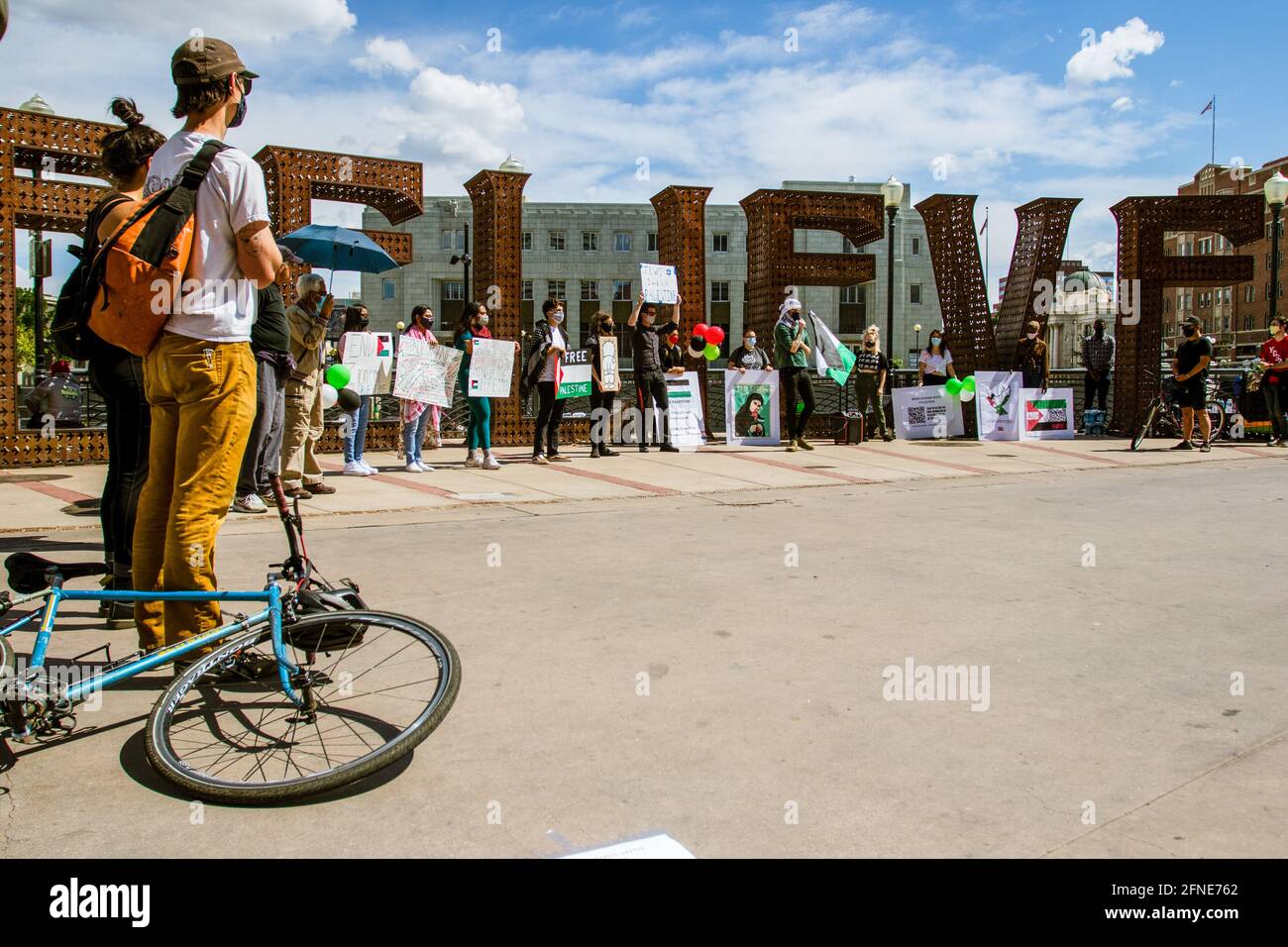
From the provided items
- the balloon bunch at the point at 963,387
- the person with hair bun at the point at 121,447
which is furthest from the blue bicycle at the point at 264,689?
the balloon bunch at the point at 963,387

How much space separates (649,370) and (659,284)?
1519 millimetres

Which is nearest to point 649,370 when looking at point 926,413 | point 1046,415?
point 926,413

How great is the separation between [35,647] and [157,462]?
3.13 feet

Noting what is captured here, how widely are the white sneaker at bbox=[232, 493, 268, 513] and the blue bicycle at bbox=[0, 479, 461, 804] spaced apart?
181 inches

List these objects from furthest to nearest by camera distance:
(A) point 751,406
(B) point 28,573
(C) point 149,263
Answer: (A) point 751,406
(C) point 149,263
(B) point 28,573

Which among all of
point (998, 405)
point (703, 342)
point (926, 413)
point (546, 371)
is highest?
point (703, 342)

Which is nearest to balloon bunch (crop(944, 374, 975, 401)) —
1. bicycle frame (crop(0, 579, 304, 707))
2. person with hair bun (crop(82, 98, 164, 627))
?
person with hair bun (crop(82, 98, 164, 627))

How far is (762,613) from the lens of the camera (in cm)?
504

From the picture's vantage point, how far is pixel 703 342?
48.7 ft

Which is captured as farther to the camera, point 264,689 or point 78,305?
point 78,305

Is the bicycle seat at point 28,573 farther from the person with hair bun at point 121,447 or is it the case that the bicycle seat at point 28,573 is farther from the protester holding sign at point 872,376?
the protester holding sign at point 872,376

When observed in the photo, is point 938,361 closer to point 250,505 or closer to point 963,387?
point 963,387

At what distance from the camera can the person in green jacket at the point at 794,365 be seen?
45.4 feet

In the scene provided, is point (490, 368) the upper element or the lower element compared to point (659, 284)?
lower
